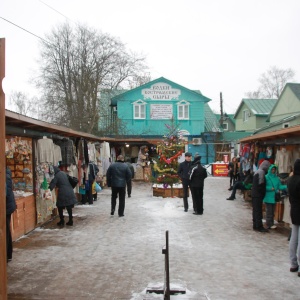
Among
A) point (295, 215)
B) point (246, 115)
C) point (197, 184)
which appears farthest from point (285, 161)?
point (246, 115)

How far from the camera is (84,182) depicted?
40.3 ft

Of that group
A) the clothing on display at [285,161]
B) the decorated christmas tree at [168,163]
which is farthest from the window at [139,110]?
the clothing on display at [285,161]

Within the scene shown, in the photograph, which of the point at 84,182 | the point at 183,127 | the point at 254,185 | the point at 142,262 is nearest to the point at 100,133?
the point at 183,127

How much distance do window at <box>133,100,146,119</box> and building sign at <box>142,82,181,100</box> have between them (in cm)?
72

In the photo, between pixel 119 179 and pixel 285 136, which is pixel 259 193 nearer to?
pixel 285 136

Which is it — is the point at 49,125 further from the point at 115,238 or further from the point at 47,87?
the point at 47,87

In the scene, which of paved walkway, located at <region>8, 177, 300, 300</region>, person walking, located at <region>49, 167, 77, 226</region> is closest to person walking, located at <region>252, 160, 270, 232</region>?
paved walkway, located at <region>8, 177, 300, 300</region>

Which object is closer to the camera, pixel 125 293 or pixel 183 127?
pixel 125 293

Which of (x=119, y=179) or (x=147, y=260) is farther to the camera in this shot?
(x=119, y=179)

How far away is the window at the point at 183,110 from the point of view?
31297 millimetres

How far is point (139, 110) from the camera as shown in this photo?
3123 centimetres

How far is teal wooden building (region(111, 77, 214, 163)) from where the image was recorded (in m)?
31.1

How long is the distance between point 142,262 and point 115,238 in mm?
1775

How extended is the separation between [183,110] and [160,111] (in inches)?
77.6
